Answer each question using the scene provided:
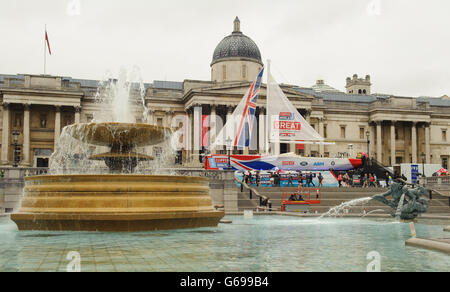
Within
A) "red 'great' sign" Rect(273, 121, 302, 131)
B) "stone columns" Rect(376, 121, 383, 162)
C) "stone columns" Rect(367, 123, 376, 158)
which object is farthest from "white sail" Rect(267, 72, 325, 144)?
"stone columns" Rect(367, 123, 376, 158)

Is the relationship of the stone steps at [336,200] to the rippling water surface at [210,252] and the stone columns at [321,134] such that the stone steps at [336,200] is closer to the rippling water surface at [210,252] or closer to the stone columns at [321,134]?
the rippling water surface at [210,252]

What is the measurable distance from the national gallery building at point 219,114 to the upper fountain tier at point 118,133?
3916 cm

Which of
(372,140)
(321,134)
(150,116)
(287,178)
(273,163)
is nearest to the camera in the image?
(287,178)

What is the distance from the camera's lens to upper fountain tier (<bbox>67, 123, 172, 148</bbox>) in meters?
14.9

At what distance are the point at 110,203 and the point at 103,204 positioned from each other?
0.17 m

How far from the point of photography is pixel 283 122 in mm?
41562

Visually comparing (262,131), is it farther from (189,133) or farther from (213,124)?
(189,133)

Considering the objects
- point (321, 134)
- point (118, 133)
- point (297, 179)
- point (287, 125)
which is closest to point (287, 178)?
point (297, 179)

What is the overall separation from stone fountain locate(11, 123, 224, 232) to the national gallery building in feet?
136

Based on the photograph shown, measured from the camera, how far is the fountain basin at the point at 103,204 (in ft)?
41.2

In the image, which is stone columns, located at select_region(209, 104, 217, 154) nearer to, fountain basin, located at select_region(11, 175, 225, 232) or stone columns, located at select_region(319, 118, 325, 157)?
stone columns, located at select_region(319, 118, 325, 157)
